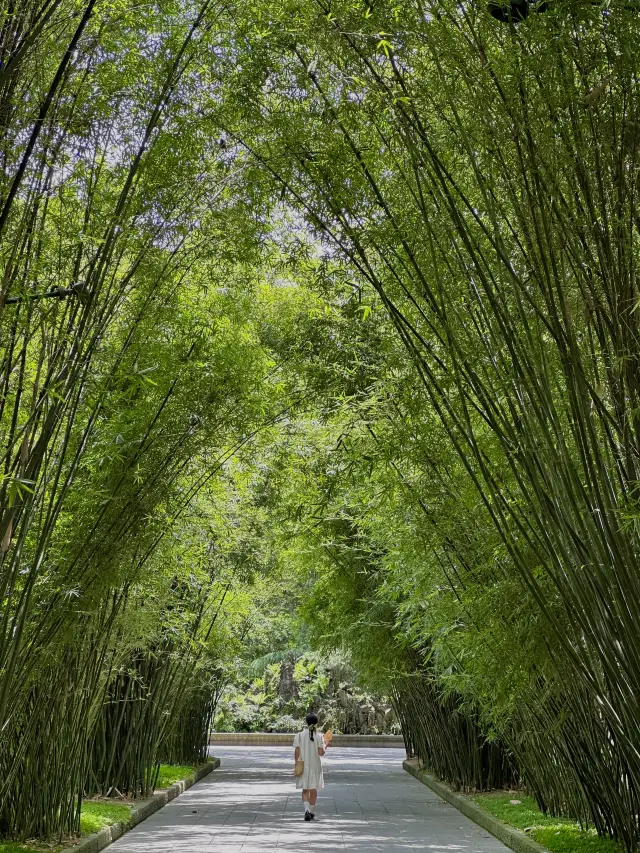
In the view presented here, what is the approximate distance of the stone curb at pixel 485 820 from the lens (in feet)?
18.6

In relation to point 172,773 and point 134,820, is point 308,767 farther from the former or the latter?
point 172,773

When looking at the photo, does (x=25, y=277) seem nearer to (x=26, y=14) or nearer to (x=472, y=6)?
(x=26, y=14)

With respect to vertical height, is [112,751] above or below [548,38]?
below

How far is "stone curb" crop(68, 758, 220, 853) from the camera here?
5.68 metres

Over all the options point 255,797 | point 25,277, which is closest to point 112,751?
point 255,797

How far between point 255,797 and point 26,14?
8375 mm

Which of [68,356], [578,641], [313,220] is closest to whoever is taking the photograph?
[578,641]

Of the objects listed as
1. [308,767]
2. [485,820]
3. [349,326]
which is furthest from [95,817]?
[349,326]

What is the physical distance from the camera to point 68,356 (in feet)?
13.1

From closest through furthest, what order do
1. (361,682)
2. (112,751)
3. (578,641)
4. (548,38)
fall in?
(548,38), (578,641), (112,751), (361,682)

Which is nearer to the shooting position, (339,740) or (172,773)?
(172,773)

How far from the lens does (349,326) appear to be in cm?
656

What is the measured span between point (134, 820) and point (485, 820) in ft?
8.52

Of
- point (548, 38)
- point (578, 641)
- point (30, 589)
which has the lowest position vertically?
point (578, 641)
